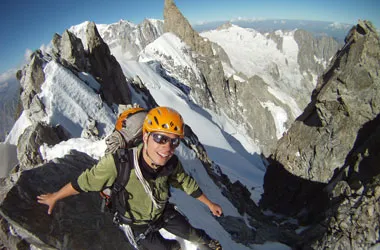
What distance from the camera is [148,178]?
188 inches

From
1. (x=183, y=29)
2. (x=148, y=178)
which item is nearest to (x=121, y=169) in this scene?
(x=148, y=178)

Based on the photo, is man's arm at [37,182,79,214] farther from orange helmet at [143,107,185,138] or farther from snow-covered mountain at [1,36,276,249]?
snow-covered mountain at [1,36,276,249]

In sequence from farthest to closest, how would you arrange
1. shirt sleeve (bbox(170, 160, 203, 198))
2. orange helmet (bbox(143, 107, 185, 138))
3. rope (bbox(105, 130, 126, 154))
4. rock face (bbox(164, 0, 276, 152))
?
rock face (bbox(164, 0, 276, 152)), rope (bbox(105, 130, 126, 154)), shirt sleeve (bbox(170, 160, 203, 198)), orange helmet (bbox(143, 107, 185, 138))

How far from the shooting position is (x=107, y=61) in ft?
93.7

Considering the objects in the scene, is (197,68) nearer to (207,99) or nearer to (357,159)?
(207,99)

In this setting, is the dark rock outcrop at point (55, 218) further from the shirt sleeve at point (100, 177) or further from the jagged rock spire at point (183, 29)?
the jagged rock spire at point (183, 29)

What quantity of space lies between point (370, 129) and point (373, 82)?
Result: 4983 mm

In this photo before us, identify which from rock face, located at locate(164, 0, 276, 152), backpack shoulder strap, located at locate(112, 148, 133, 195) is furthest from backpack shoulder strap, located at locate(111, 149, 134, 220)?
rock face, located at locate(164, 0, 276, 152)

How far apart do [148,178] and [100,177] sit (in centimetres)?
88

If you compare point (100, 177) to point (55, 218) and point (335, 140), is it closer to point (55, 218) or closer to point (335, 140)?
point (55, 218)

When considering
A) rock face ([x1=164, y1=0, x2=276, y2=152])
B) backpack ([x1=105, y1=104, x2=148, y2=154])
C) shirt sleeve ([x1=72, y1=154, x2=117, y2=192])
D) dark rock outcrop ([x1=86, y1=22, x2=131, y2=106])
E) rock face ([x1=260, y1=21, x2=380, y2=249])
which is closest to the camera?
shirt sleeve ([x1=72, y1=154, x2=117, y2=192])

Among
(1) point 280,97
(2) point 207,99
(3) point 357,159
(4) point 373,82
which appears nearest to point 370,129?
(4) point 373,82

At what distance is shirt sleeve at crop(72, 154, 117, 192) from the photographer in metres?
4.39

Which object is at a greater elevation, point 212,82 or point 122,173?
point 122,173
